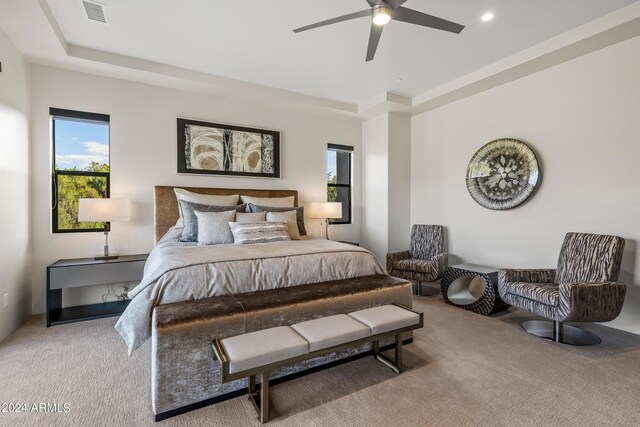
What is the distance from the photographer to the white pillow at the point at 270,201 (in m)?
4.17

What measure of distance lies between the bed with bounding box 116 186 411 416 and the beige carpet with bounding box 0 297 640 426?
215 millimetres

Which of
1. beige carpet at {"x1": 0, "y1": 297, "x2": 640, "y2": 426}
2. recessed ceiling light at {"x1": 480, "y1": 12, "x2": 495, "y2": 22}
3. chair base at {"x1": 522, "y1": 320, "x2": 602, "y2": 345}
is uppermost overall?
recessed ceiling light at {"x1": 480, "y1": 12, "x2": 495, "y2": 22}

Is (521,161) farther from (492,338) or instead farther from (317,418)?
(317,418)

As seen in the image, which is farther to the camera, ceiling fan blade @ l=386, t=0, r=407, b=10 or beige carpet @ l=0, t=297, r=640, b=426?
ceiling fan blade @ l=386, t=0, r=407, b=10

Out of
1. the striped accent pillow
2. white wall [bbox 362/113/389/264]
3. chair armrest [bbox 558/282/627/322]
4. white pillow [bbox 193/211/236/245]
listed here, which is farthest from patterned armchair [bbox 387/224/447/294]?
white pillow [bbox 193/211/236/245]

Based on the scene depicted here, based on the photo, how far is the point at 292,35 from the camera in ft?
10.1

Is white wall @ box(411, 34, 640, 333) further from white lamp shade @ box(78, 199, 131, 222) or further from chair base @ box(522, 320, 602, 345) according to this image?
white lamp shade @ box(78, 199, 131, 222)

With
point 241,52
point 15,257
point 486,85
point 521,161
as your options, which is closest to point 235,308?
point 15,257

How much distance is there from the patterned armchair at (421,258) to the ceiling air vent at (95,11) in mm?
4292

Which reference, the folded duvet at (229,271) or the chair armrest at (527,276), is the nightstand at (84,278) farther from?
the chair armrest at (527,276)

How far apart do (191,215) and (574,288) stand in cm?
387

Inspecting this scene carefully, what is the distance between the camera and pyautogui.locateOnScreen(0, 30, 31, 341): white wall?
273cm

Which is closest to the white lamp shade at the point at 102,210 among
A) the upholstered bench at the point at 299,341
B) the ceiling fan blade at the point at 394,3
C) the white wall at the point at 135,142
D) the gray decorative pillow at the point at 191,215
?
the white wall at the point at 135,142

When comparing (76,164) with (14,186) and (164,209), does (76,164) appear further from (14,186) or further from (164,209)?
(164,209)
